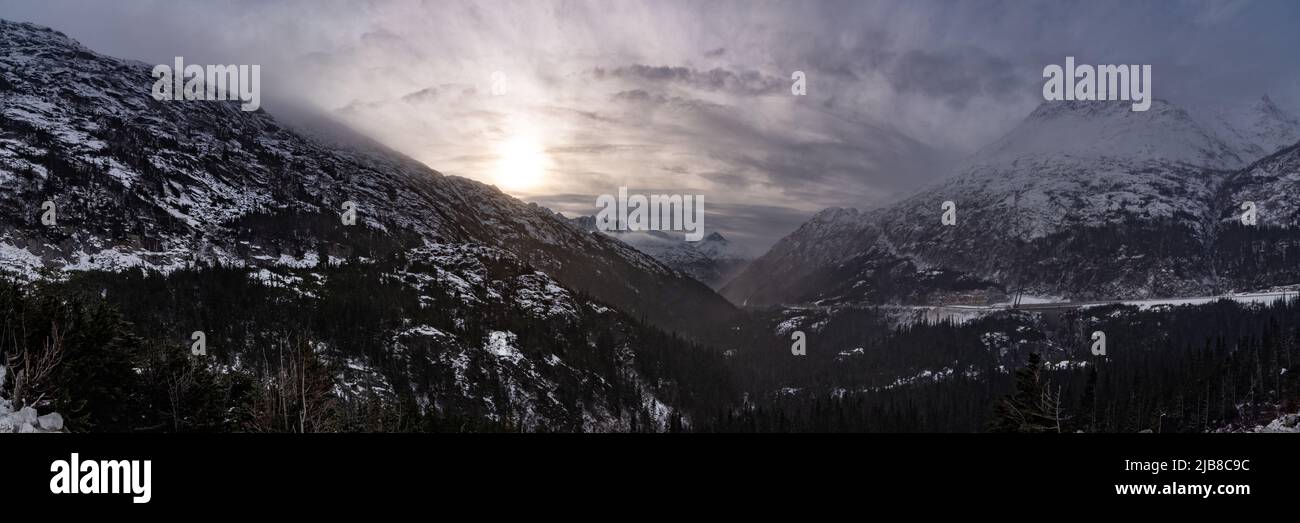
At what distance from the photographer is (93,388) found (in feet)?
149
